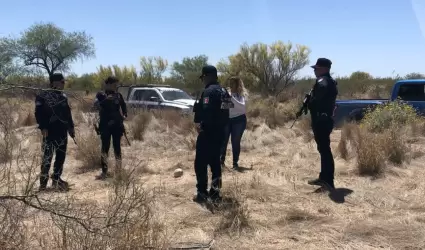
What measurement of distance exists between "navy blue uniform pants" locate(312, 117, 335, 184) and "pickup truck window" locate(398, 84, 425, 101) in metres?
7.00

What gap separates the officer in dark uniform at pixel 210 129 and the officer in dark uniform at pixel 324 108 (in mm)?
1185

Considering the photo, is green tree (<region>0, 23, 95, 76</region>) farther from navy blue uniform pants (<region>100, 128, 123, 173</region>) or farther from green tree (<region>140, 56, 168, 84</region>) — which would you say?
navy blue uniform pants (<region>100, 128, 123, 173</region>)

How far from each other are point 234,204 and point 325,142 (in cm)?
175

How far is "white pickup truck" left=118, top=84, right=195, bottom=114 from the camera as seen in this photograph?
542 inches

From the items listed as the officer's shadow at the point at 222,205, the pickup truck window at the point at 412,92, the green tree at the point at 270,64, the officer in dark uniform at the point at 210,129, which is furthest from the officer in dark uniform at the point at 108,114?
the green tree at the point at 270,64

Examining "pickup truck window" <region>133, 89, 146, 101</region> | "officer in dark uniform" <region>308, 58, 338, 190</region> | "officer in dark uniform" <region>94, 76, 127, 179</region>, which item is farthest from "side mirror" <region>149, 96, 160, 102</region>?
"officer in dark uniform" <region>308, 58, 338, 190</region>

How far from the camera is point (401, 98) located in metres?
12.1

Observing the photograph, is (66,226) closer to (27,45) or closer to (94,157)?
(94,157)

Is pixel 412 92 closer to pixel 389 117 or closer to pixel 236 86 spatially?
pixel 389 117

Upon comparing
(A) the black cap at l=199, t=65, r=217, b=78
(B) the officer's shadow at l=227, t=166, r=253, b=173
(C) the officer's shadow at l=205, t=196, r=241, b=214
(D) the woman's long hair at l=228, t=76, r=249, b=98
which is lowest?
(B) the officer's shadow at l=227, t=166, r=253, b=173

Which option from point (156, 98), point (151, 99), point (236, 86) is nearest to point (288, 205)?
point (236, 86)

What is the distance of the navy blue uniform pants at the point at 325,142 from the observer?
591 cm

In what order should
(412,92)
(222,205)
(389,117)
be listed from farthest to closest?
1. (412,92)
2. (389,117)
3. (222,205)

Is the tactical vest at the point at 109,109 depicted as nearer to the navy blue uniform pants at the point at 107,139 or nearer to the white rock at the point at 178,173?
the navy blue uniform pants at the point at 107,139
